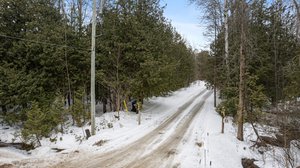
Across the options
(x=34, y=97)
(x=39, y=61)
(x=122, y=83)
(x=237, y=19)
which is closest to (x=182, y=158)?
(x=237, y=19)

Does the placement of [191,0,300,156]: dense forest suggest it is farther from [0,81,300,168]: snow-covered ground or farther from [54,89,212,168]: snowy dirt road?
[54,89,212,168]: snowy dirt road

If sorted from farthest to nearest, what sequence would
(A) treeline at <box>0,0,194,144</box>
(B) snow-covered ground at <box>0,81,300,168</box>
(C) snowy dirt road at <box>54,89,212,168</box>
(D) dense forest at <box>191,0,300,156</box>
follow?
(A) treeline at <box>0,0,194,144</box>
(D) dense forest at <box>191,0,300,156</box>
(B) snow-covered ground at <box>0,81,300,168</box>
(C) snowy dirt road at <box>54,89,212,168</box>

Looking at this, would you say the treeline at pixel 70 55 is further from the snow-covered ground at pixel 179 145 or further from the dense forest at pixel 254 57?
the dense forest at pixel 254 57

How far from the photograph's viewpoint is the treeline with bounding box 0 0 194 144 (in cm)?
1784

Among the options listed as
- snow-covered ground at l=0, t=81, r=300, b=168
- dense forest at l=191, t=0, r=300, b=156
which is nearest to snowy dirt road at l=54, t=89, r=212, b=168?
snow-covered ground at l=0, t=81, r=300, b=168

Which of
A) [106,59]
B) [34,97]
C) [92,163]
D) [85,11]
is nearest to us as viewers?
[92,163]

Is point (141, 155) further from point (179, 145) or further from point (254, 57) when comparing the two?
point (254, 57)

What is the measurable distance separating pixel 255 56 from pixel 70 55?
495 inches

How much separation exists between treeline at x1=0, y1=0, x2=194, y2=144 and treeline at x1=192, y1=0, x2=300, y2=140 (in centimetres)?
493

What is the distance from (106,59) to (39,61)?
4.70 meters

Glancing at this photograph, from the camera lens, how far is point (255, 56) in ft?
45.7

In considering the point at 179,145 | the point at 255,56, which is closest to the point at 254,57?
the point at 255,56

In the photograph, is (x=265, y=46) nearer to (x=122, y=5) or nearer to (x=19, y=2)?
(x=122, y=5)

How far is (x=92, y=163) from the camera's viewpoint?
8938 mm
